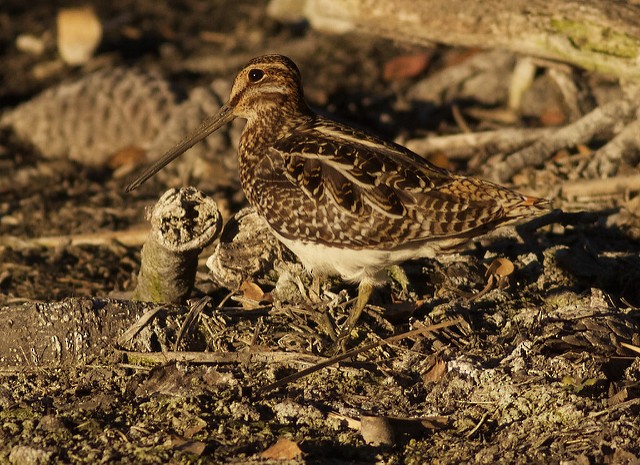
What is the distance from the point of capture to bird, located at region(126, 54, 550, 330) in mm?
5484

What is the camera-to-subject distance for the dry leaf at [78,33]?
10859mm

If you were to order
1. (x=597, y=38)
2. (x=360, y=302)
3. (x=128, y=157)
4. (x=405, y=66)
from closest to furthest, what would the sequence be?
(x=360, y=302), (x=597, y=38), (x=128, y=157), (x=405, y=66)

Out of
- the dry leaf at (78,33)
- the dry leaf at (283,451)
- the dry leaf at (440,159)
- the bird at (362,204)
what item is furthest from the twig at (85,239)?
the dry leaf at (78,33)

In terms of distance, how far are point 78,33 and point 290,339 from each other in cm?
646

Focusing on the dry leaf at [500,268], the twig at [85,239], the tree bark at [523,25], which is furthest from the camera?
the twig at [85,239]

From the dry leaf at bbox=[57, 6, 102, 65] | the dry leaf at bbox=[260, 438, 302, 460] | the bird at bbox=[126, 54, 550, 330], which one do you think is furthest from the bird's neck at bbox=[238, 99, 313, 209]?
the dry leaf at bbox=[57, 6, 102, 65]

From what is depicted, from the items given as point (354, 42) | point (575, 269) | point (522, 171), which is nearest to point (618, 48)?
point (522, 171)

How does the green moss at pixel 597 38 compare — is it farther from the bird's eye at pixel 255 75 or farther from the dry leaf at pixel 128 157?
the dry leaf at pixel 128 157

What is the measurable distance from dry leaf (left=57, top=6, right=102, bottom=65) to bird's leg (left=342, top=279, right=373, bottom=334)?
6140mm

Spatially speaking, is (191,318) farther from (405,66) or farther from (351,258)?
(405,66)

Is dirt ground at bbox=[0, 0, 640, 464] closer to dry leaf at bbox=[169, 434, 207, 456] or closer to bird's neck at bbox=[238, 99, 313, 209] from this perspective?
dry leaf at bbox=[169, 434, 207, 456]

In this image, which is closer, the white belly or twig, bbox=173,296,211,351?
twig, bbox=173,296,211,351

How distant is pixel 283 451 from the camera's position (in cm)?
448

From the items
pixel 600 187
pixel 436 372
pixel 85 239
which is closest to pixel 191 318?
pixel 436 372
